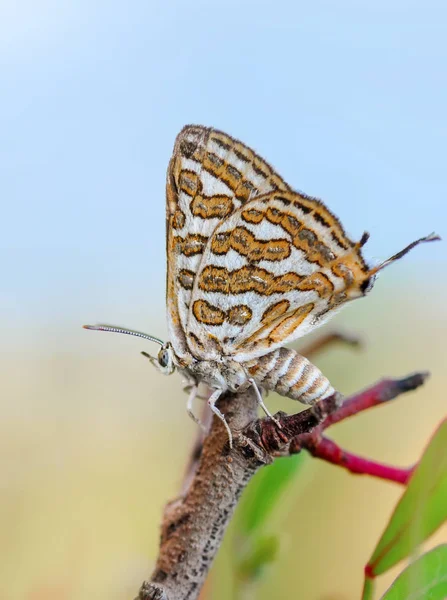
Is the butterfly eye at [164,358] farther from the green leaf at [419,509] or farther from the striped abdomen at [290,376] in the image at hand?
the green leaf at [419,509]

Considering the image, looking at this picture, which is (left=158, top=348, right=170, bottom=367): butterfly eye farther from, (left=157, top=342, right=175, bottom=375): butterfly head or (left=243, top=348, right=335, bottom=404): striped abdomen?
(left=243, top=348, right=335, bottom=404): striped abdomen

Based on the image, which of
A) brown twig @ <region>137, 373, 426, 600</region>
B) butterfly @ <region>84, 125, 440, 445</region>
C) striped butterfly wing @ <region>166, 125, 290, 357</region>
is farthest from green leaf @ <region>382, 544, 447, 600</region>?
striped butterfly wing @ <region>166, 125, 290, 357</region>

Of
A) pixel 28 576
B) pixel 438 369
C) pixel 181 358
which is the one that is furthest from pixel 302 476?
pixel 438 369

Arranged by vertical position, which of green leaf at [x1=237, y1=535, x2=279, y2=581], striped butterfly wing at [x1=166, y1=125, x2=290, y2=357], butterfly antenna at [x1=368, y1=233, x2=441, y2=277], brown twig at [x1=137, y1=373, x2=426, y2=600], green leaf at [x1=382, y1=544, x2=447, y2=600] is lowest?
green leaf at [x1=237, y1=535, x2=279, y2=581]

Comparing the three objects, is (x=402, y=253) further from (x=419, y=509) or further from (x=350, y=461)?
(x=419, y=509)

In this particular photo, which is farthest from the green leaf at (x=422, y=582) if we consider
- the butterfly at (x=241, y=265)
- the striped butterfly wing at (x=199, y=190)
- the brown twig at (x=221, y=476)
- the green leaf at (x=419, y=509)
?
the striped butterfly wing at (x=199, y=190)

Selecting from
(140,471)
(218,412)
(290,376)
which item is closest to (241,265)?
(290,376)
